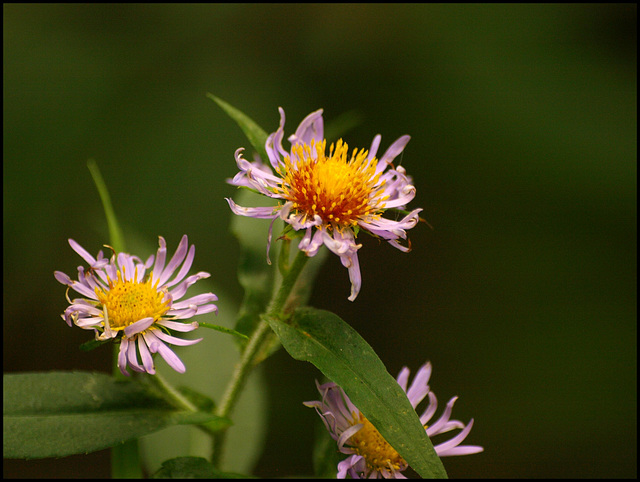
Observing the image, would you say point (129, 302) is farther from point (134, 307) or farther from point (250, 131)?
point (250, 131)

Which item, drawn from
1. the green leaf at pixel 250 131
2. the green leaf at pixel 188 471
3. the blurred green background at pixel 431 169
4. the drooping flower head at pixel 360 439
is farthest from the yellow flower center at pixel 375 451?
the blurred green background at pixel 431 169

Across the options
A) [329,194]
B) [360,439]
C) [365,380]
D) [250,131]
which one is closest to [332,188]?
[329,194]

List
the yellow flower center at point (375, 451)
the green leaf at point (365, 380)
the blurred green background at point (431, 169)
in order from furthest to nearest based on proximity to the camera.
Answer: the blurred green background at point (431, 169) < the yellow flower center at point (375, 451) < the green leaf at point (365, 380)

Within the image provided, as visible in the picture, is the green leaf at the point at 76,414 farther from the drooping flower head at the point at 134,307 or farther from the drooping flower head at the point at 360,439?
the drooping flower head at the point at 360,439

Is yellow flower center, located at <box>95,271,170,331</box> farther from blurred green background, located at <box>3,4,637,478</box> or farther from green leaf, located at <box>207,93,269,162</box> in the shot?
blurred green background, located at <box>3,4,637,478</box>

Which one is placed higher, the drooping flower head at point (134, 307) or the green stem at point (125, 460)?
the drooping flower head at point (134, 307)

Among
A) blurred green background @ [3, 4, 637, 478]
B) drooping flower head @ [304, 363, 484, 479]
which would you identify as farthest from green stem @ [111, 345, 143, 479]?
blurred green background @ [3, 4, 637, 478]
